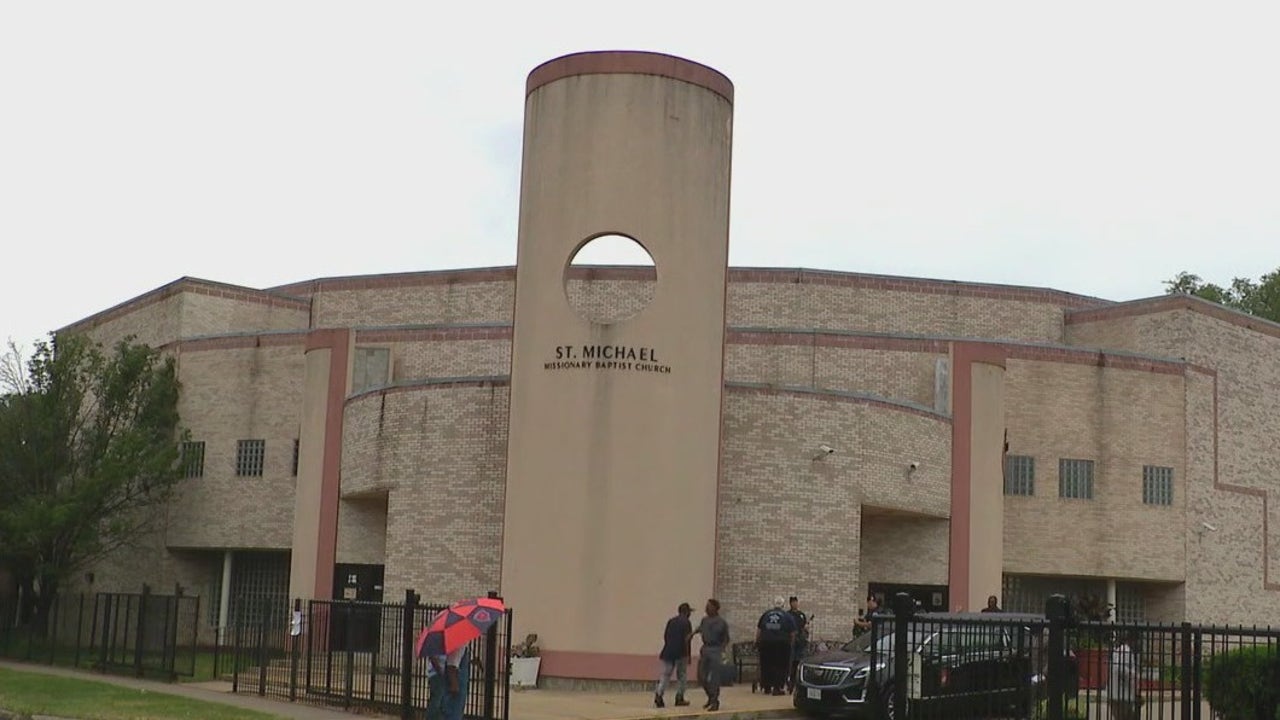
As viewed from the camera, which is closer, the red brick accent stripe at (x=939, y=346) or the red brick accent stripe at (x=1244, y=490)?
the red brick accent stripe at (x=939, y=346)

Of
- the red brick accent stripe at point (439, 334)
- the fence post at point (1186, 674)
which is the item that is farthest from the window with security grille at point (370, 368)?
the fence post at point (1186, 674)

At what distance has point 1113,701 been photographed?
13266mm

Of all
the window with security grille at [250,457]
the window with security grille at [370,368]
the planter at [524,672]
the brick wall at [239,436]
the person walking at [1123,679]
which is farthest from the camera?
the window with security grille at [250,457]

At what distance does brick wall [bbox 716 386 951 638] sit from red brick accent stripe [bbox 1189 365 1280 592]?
1377 cm

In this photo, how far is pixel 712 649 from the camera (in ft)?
76.6

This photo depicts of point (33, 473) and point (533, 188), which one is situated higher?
point (533, 188)

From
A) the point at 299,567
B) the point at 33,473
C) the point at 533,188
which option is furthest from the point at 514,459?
the point at 33,473

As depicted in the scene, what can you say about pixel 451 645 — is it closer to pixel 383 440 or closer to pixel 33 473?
pixel 383 440

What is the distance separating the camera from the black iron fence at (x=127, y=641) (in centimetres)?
2736

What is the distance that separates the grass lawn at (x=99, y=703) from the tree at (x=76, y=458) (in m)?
14.5

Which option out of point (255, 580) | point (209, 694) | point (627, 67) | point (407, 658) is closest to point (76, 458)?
point (255, 580)

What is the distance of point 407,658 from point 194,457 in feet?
80.9

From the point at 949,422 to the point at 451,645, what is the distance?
20.4m

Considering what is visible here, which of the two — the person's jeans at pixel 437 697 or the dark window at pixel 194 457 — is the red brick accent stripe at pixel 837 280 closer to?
the dark window at pixel 194 457
